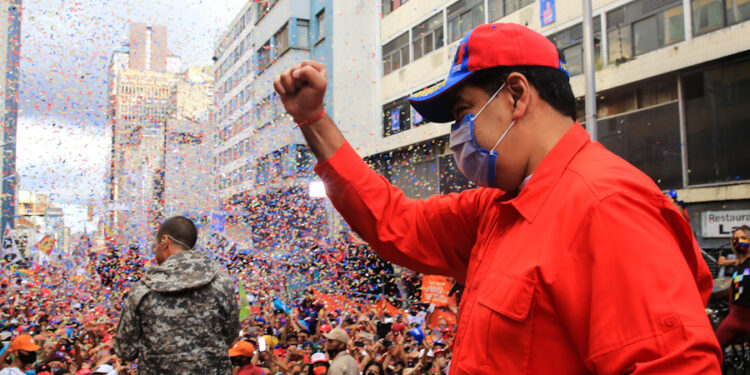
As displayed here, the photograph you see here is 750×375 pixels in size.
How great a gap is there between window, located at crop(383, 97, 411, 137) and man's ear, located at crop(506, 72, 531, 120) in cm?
2227

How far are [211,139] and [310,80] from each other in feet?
215

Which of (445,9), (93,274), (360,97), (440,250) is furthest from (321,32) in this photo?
(440,250)

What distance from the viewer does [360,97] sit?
27.9m

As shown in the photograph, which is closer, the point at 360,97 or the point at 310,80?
the point at 310,80

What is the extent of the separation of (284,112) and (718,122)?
→ 920 inches

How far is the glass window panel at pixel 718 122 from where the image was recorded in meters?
13.0

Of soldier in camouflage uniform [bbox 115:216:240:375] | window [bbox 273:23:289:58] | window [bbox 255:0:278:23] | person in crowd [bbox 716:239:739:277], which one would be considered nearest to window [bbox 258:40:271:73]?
window [bbox 273:23:289:58]

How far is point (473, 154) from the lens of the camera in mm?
1623

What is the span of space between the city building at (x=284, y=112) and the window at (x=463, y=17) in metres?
5.59

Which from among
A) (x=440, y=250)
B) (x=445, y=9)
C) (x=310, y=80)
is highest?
(x=445, y=9)

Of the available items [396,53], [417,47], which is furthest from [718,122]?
[396,53]

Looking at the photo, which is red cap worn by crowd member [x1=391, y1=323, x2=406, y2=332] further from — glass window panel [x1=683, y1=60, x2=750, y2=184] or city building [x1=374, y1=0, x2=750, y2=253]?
glass window panel [x1=683, y1=60, x2=750, y2=184]

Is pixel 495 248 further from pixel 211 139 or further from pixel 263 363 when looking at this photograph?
pixel 211 139

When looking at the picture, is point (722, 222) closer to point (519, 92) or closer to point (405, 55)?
point (519, 92)
